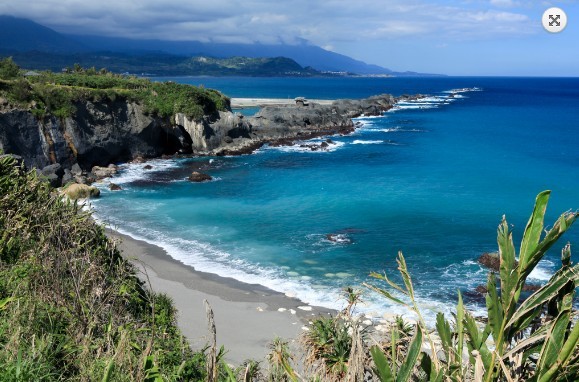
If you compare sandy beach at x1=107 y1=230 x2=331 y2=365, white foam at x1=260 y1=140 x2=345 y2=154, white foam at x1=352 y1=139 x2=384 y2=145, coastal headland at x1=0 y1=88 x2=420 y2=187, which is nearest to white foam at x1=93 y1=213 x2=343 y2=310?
sandy beach at x1=107 y1=230 x2=331 y2=365

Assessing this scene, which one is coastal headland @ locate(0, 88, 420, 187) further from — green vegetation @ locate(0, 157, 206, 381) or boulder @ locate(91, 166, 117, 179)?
green vegetation @ locate(0, 157, 206, 381)

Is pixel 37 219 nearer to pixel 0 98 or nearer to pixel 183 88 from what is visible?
pixel 0 98

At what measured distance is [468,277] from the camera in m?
23.1

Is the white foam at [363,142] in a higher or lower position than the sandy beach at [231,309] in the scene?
higher

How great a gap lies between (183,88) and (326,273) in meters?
38.8

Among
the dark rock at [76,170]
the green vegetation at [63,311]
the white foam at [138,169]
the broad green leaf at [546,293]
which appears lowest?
the white foam at [138,169]

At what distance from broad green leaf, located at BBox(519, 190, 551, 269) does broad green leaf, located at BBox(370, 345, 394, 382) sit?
142 cm

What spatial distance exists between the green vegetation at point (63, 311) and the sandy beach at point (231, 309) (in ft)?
10.1

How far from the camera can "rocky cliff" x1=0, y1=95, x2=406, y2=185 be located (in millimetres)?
39344

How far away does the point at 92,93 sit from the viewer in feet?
155

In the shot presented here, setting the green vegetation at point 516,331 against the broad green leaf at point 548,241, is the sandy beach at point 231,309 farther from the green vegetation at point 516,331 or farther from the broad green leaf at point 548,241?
the broad green leaf at point 548,241

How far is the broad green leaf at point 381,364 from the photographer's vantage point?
14.3 feet

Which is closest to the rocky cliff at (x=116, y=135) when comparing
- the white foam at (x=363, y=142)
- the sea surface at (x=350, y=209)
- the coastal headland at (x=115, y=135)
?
the coastal headland at (x=115, y=135)

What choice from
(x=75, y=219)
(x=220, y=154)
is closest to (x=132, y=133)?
(x=220, y=154)
